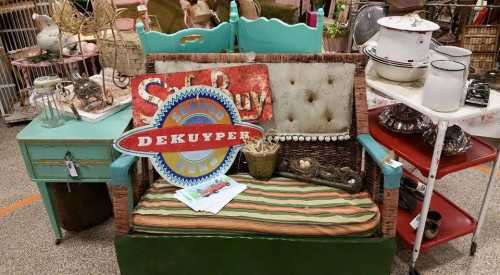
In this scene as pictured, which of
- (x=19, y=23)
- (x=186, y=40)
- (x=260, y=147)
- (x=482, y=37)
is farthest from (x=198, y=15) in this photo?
(x=482, y=37)

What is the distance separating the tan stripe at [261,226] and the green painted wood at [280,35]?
0.94 m

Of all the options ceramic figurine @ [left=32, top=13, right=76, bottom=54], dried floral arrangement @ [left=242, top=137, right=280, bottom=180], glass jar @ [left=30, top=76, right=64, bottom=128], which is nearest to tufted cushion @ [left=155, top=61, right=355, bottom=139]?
dried floral arrangement @ [left=242, top=137, right=280, bottom=180]

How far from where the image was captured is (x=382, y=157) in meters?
1.58

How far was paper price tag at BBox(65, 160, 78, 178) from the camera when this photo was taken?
6.07 feet

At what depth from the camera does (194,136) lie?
1760mm

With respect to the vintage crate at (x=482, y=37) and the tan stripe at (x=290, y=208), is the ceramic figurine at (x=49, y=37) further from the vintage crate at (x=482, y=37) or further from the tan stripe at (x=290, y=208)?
the vintage crate at (x=482, y=37)

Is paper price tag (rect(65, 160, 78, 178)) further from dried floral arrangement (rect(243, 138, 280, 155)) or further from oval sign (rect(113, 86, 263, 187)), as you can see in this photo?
dried floral arrangement (rect(243, 138, 280, 155))

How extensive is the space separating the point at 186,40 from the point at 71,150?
2.45 feet

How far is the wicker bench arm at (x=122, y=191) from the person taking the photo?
1.56 metres

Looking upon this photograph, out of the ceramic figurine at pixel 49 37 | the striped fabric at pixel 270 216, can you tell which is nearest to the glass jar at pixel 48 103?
the striped fabric at pixel 270 216

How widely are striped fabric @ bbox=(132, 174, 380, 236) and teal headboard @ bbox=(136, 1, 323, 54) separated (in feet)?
2.49

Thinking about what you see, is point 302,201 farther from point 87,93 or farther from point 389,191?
point 87,93

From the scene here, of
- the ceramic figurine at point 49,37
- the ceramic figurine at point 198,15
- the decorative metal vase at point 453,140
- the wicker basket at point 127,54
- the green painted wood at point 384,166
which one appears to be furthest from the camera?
the ceramic figurine at point 49,37

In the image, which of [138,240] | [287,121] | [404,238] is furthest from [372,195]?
[138,240]
